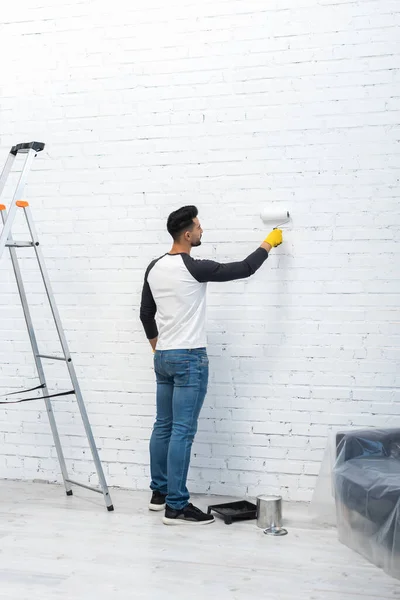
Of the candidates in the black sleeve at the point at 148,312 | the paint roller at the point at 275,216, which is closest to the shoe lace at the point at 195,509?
the black sleeve at the point at 148,312

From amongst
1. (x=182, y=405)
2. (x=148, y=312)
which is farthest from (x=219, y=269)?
(x=182, y=405)

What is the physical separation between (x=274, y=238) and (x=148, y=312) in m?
0.74

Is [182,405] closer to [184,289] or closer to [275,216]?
[184,289]

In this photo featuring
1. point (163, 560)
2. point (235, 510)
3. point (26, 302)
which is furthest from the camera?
point (26, 302)

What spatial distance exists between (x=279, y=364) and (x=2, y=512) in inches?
63.5

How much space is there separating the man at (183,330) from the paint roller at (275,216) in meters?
0.22

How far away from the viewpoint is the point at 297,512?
3.90 m

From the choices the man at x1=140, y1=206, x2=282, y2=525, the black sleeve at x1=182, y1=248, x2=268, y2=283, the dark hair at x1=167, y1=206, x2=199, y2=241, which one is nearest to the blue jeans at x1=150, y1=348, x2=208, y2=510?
the man at x1=140, y1=206, x2=282, y2=525

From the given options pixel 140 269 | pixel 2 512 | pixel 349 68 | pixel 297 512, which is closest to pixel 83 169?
pixel 140 269

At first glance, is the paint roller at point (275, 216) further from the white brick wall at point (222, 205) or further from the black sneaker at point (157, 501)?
the black sneaker at point (157, 501)

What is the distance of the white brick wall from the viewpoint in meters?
3.93

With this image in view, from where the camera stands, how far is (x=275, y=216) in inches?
157

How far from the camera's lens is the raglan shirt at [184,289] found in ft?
12.1

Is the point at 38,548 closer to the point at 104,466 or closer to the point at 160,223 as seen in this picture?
the point at 104,466
